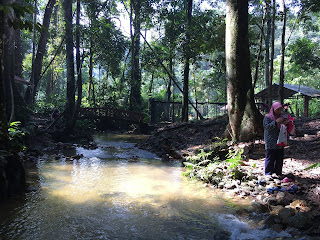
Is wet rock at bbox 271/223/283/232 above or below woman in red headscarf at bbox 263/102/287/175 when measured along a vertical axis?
below

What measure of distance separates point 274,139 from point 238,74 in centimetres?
333

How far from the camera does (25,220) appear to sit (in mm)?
3703

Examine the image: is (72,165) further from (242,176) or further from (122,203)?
(242,176)

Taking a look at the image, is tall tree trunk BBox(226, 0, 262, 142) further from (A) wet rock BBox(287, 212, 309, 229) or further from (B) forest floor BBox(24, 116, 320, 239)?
(A) wet rock BBox(287, 212, 309, 229)

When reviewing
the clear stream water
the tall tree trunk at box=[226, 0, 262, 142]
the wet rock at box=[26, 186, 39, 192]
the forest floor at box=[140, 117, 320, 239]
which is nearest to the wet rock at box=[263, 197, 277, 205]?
the forest floor at box=[140, 117, 320, 239]

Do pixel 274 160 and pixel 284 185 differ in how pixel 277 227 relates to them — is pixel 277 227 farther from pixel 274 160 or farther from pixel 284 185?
pixel 274 160

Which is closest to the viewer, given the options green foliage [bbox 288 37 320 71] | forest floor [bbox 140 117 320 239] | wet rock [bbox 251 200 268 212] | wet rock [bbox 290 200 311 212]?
forest floor [bbox 140 117 320 239]

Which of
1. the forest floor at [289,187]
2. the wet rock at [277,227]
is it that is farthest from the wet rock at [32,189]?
the wet rock at [277,227]

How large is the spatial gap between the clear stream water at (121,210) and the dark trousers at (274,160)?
3.71 feet

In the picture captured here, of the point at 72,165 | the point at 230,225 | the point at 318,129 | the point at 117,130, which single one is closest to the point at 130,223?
the point at 230,225

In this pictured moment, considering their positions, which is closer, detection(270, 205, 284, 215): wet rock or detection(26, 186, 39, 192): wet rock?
detection(270, 205, 284, 215): wet rock

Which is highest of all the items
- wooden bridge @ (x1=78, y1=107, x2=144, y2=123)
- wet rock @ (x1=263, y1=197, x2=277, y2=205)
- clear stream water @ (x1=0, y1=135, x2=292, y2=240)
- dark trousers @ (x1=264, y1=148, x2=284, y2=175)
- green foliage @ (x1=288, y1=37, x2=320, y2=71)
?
green foliage @ (x1=288, y1=37, x2=320, y2=71)

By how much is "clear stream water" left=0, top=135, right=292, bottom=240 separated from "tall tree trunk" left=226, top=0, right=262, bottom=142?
2.43 m

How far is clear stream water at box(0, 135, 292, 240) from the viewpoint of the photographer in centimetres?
338
